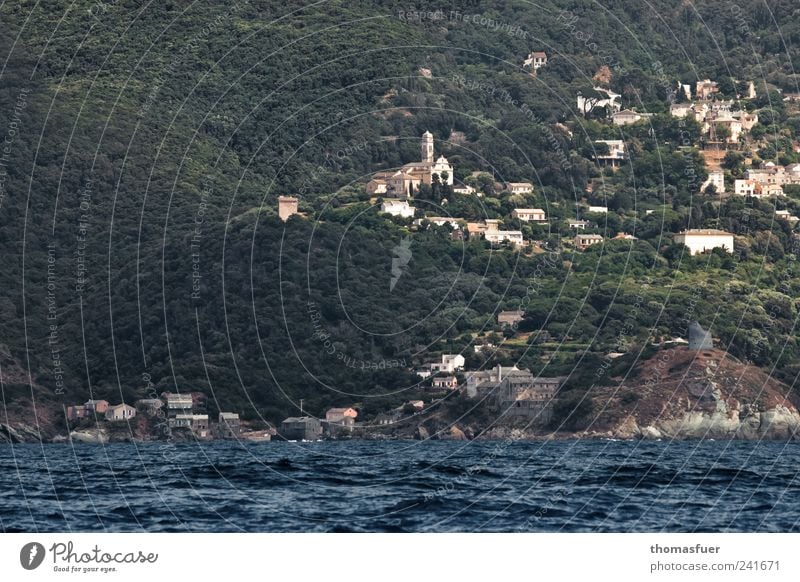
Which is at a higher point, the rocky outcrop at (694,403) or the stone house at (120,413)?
the stone house at (120,413)

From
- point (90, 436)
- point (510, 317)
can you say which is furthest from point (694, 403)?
point (90, 436)

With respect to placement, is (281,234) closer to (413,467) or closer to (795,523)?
(413,467)

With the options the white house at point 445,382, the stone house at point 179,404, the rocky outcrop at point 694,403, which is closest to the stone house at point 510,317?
the white house at point 445,382

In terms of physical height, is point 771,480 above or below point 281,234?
below

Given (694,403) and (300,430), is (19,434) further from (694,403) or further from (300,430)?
(694,403)

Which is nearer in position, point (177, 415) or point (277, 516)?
point (277, 516)

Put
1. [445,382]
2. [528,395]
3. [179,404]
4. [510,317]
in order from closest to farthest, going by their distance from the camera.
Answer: [528,395] < [445,382] < [179,404] < [510,317]

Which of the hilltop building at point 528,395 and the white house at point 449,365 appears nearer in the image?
the hilltop building at point 528,395

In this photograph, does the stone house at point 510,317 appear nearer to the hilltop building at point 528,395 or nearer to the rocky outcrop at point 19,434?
the hilltop building at point 528,395

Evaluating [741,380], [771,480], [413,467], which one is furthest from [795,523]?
[741,380]
